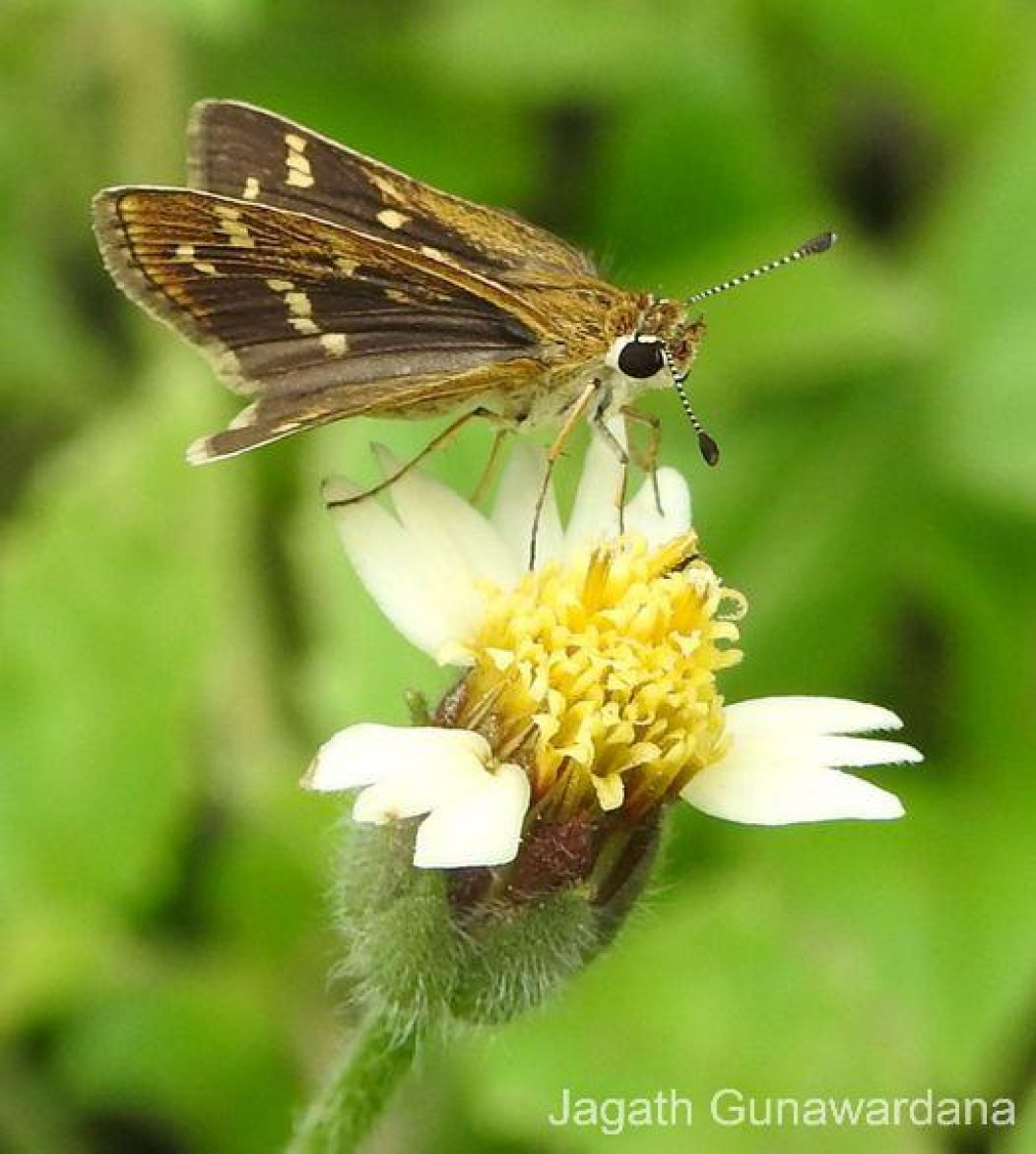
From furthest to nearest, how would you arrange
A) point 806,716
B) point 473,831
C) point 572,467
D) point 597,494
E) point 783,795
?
point 572,467 < point 597,494 < point 806,716 < point 783,795 < point 473,831

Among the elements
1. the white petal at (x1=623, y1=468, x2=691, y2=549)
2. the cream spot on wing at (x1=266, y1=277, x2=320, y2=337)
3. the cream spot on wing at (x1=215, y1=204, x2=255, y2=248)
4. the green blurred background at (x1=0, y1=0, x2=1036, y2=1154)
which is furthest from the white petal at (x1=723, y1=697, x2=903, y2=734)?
the cream spot on wing at (x1=215, y1=204, x2=255, y2=248)

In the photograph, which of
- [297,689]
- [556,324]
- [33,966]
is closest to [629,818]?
[556,324]

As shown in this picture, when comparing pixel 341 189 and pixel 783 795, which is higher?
pixel 341 189

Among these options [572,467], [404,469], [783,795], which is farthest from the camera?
[572,467]

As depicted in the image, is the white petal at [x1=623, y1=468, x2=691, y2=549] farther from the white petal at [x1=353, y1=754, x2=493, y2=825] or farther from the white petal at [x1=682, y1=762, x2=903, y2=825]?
the white petal at [x1=353, y1=754, x2=493, y2=825]

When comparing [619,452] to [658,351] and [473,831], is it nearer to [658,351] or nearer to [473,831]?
[658,351]

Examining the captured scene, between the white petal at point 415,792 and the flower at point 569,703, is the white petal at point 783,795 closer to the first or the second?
the flower at point 569,703

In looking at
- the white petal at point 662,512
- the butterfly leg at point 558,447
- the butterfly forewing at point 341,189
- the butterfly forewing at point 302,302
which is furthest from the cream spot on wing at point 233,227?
the white petal at point 662,512

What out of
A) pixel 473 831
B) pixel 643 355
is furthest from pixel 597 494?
pixel 473 831
